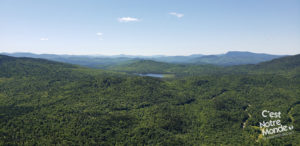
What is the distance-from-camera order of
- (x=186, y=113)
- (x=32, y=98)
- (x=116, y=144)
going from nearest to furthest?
(x=116, y=144) < (x=186, y=113) < (x=32, y=98)

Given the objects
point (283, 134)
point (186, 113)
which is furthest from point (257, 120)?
point (186, 113)

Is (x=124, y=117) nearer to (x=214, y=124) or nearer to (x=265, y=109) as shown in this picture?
(x=214, y=124)

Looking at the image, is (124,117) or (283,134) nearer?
(283,134)

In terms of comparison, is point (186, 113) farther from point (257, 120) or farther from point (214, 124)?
Answer: point (257, 120)

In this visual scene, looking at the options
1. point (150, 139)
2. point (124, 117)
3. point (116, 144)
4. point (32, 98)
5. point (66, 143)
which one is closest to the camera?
point (66, 143)

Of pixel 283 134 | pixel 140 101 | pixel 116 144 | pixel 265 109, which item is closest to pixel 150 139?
pixel 116 144

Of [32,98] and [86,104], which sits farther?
[32,98]

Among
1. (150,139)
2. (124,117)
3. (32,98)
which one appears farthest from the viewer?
(32,98)

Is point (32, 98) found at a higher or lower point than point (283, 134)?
higher

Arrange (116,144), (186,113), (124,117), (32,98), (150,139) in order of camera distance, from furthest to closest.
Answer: (32,98)
(186,113)
(124,117)
(150,139)
(116,144)
